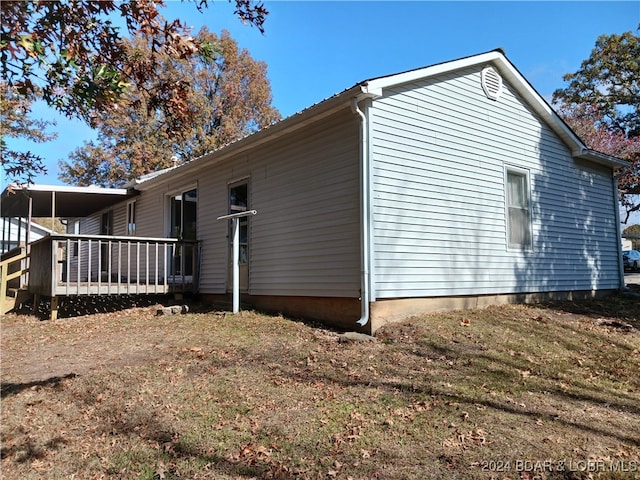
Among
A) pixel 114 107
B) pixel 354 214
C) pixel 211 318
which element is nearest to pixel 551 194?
pixel 354 214

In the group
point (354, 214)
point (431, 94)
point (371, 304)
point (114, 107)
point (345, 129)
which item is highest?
point (431, 94)

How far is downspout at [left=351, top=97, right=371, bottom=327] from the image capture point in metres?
6.84

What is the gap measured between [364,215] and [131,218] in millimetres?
10676

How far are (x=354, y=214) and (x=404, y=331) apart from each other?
1.96m

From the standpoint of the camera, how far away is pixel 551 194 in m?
10.3

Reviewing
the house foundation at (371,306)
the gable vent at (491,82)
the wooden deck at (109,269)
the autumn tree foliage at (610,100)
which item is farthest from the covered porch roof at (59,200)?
the autumn tree foliage at (610,100)

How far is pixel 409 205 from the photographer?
761 centimetres

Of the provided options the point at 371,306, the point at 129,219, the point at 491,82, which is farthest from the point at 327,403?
the point at 129,219

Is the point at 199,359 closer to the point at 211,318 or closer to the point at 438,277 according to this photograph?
the point at 211,318

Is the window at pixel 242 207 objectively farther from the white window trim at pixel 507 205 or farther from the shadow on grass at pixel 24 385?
the white window trim at pixel 507 205

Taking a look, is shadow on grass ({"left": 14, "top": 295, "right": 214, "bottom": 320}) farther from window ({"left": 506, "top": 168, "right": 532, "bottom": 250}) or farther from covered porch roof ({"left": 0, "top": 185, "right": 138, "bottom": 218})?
window ({"left": 506, "top": 168, "right": 532, "bottom": 250})

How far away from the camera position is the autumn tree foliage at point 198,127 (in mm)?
24688

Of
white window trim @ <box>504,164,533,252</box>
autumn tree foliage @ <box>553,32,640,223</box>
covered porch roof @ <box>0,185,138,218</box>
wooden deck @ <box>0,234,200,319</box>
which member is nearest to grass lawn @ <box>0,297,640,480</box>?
wooden deck @ <box>0,234,200,319</box>

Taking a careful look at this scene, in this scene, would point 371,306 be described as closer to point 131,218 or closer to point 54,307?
point 54,307
